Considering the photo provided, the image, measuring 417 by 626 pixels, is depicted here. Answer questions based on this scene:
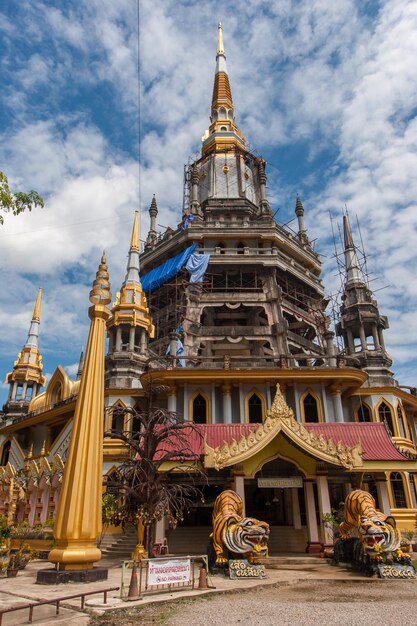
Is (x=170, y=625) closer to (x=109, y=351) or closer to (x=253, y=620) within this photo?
(x=253, y=620)

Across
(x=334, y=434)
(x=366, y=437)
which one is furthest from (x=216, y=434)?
(x=366, y=437)

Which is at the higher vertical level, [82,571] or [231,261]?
[231,261]

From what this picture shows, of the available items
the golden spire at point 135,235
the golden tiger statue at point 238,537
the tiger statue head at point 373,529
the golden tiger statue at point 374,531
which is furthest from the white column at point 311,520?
the golden spire at point 135,235

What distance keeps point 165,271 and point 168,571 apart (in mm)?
29791

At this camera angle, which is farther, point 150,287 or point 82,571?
point 150,287

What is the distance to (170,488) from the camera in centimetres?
2036

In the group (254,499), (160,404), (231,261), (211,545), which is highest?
(231,261)

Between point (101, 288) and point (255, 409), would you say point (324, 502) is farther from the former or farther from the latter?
point (101, 288)

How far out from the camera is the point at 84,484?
1269 centimetres

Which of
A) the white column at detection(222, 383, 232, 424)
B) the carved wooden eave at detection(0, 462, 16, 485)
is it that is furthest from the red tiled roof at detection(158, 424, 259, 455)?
the carved wooden eave at detection(0, 462, 16, 485)

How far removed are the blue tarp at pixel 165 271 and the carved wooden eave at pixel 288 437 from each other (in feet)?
67.1

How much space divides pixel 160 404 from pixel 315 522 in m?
11.3

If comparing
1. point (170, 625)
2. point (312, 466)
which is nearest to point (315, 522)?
point (312, 466)

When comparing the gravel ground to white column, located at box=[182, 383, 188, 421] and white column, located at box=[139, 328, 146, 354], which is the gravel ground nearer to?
white column, located at box=[182, 383, 188, 421]
